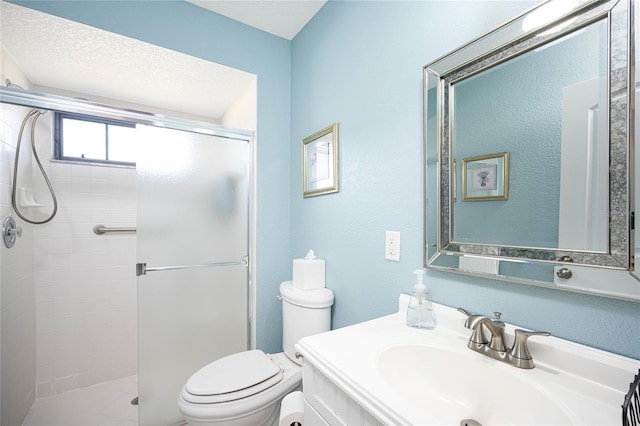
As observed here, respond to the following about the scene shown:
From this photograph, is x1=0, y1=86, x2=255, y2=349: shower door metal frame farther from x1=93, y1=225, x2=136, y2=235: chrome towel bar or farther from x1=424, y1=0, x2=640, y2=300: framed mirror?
x1=424, y1=0, x2=640, y2=300: framed mirror

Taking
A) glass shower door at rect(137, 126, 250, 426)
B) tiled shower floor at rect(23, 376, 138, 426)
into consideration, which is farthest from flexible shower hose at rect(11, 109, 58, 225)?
tiled shower floor at rect(23, 376, 138, 426)

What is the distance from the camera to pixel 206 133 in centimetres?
168

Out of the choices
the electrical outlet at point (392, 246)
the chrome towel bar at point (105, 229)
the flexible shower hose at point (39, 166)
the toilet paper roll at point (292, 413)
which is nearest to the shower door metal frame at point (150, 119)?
the flexible shower hose at point (39, 166)

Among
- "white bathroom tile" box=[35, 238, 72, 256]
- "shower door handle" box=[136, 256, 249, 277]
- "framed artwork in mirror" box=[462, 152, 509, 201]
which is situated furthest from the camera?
"white bathroom tile" box=[35, 238, 72, 256]

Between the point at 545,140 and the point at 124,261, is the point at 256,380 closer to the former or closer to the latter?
the point at 545,140

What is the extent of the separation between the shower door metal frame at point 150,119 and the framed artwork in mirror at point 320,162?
36 cm

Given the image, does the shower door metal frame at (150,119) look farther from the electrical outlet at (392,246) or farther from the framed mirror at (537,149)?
the framed mirror at (537,149)

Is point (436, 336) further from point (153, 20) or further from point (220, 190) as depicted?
point (153, 20)

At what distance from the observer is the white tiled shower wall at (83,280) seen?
1.95 m

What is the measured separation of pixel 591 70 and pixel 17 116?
A: 265 cm

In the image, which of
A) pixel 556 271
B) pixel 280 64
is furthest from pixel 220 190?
pixel 556 271

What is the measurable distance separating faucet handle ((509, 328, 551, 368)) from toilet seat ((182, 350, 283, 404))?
1.01 m

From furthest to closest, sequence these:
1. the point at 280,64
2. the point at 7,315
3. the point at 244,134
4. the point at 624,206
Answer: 1. the point at 280,64
2. the point at 244,134
3. the point at 7,315
4. the point at 624,206

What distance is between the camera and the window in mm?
2080
